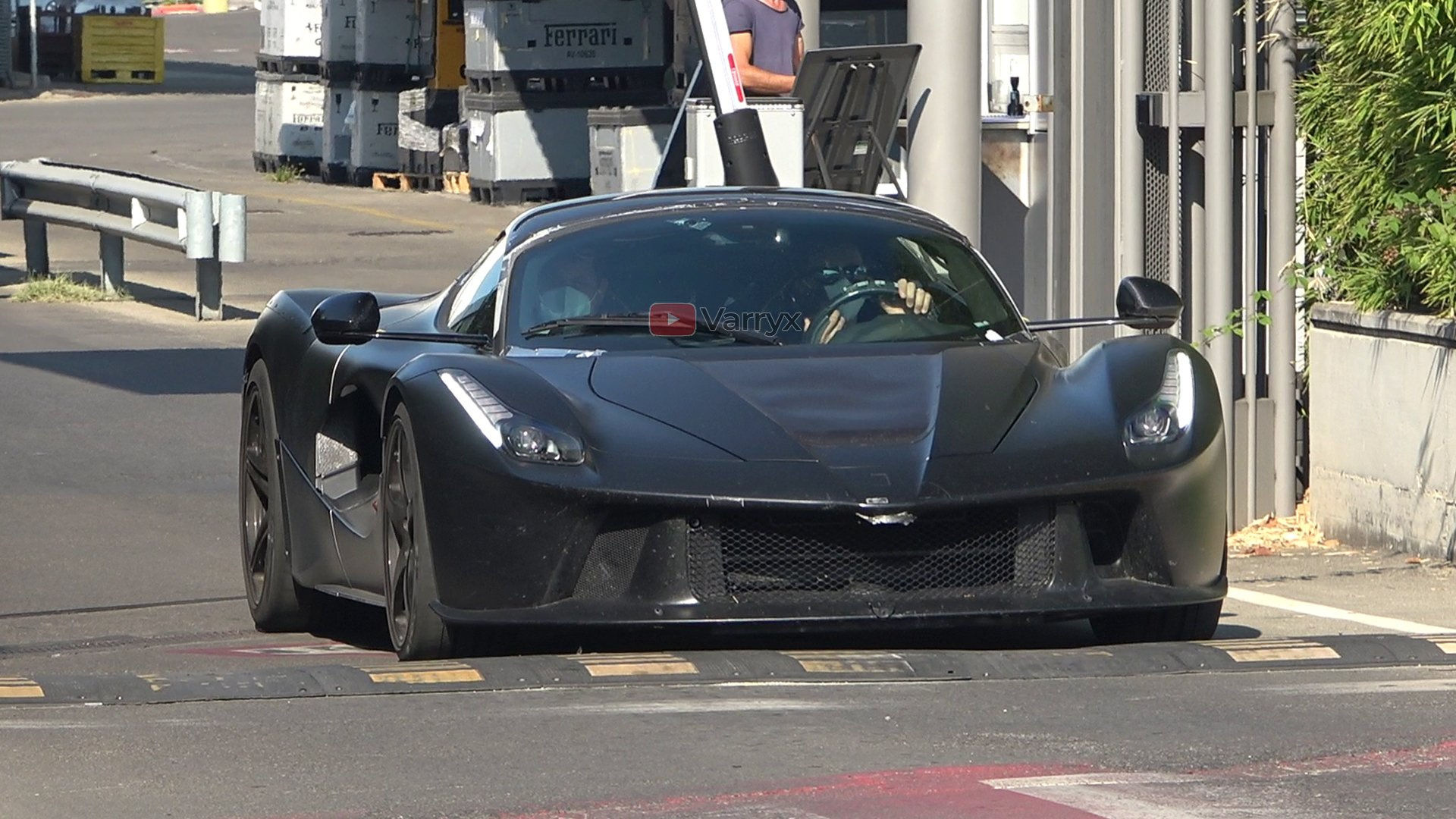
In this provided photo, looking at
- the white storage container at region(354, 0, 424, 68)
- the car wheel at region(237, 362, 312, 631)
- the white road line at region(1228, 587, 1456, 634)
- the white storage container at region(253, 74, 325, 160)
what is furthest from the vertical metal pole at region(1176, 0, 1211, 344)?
the white storage container at region(253, 74, 325, 160)

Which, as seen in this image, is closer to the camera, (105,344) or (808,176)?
(808,176)

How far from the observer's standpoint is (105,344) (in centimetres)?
1625

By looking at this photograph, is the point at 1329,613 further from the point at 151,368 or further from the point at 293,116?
the point at 293,116

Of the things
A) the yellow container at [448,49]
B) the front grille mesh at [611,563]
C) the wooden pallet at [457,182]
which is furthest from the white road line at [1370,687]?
the yellow container at [448,49]

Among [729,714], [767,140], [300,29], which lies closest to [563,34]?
[300,29]

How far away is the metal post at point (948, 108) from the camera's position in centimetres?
1073

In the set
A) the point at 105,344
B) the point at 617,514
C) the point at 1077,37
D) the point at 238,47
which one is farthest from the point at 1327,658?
the point at 238,47

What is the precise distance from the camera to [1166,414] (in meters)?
6.50

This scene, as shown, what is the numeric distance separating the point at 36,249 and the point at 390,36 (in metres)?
9.63

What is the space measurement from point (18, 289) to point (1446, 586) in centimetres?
1313

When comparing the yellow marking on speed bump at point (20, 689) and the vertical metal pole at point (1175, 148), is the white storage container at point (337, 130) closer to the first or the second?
the vertical metal pole at point (1175, 148)

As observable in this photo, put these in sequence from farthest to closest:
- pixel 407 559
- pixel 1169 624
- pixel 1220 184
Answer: pixel 1220 184 < pixel 1169 624 < pixel 407 559

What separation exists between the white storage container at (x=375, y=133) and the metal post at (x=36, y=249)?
9.31 metres

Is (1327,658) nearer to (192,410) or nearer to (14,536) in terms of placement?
(14,536)
